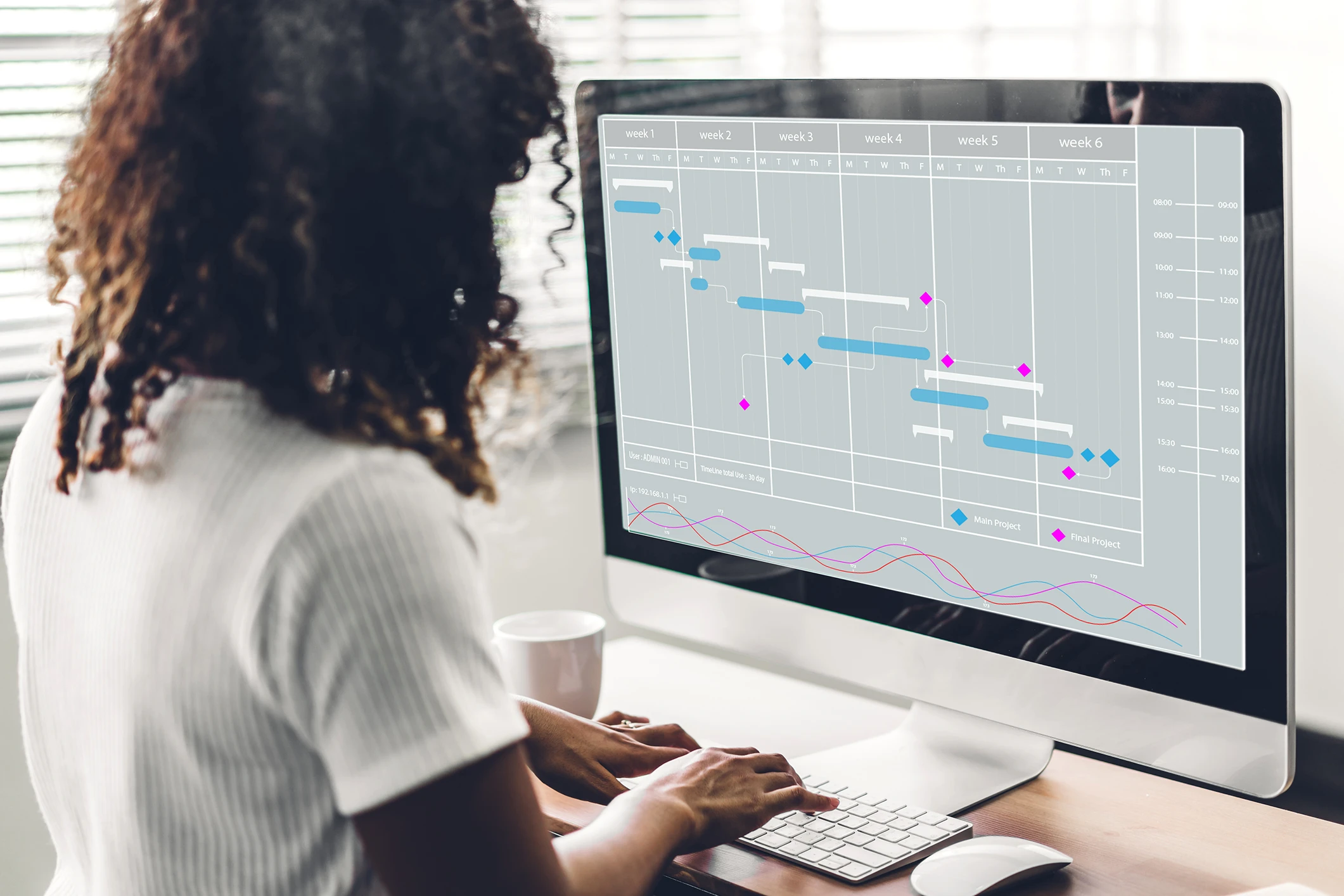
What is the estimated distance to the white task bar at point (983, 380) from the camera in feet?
2.87

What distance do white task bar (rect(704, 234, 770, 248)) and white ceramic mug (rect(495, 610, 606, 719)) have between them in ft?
1.11

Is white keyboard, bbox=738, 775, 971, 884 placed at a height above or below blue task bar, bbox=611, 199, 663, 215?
below

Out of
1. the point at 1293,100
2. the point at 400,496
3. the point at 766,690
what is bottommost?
the point at 766,690

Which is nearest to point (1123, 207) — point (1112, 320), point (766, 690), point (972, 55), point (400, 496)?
point (1112, 320)

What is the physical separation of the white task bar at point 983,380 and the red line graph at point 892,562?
5.1 inches

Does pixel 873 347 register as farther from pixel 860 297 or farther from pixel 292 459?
pixel 292 459

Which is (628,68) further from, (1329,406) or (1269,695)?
(1269,695)

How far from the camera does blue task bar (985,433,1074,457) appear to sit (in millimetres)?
870

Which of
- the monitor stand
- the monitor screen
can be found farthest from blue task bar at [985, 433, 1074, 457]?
the monitor stand

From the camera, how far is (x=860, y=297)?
3.13ft

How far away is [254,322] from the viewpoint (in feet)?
2.10

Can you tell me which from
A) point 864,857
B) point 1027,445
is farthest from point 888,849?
point 1027,445

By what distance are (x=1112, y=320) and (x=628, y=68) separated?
126cm

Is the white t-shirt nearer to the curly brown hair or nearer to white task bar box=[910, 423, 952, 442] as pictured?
the curly brown hair
